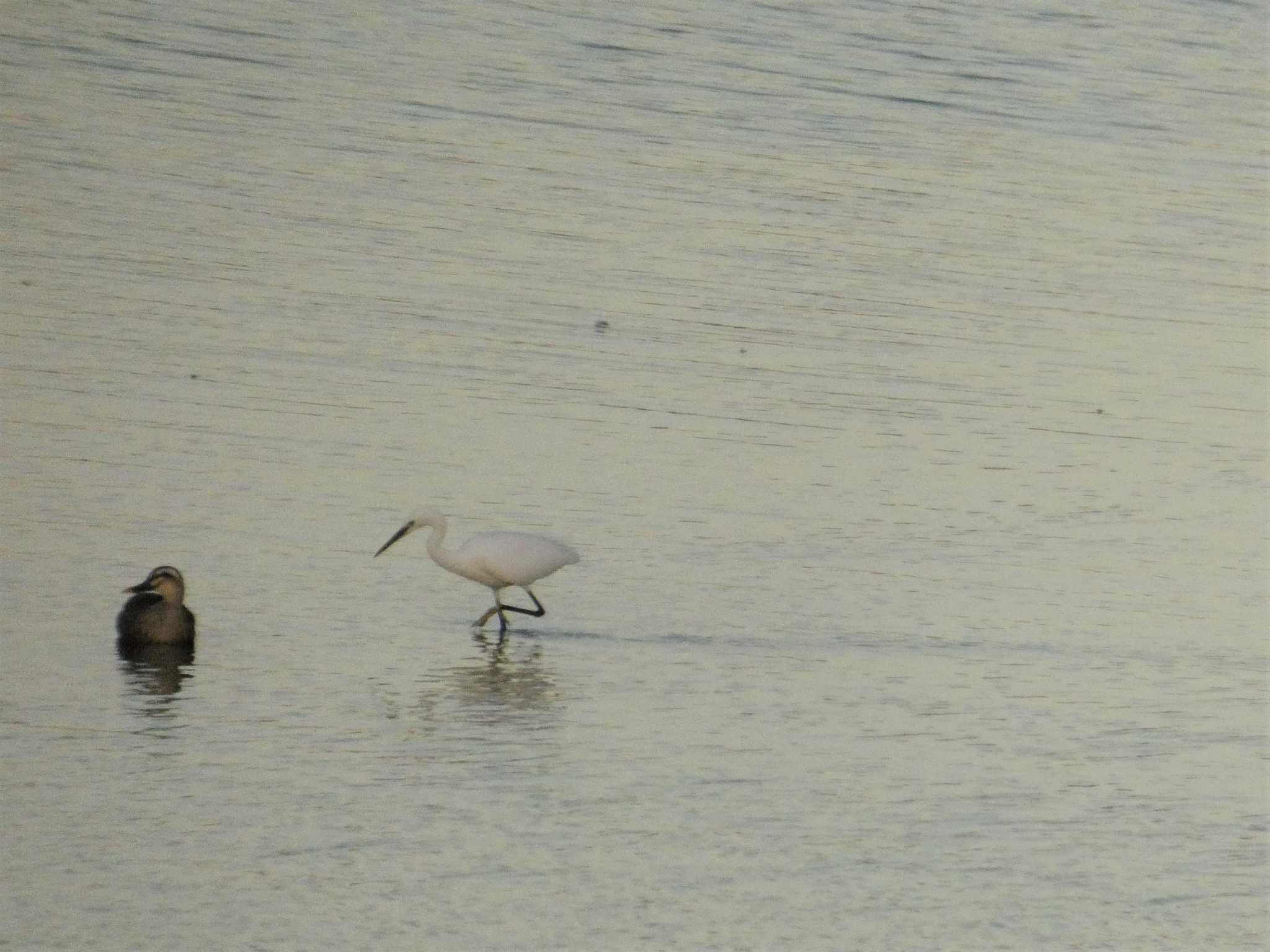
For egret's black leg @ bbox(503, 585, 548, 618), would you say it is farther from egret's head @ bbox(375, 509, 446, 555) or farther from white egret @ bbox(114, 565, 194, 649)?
white egret @ bbox(114, 565, 194, 649)

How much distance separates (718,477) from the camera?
1059cm

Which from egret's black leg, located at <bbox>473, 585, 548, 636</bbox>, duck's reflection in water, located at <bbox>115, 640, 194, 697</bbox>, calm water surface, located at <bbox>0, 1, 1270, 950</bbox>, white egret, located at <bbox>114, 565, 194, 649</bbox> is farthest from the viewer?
egret's black leg, located at <bbox>473, 585, 548, 636</bbox>

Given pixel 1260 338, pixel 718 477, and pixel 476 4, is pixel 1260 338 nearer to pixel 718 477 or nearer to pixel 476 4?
pixel 718 477

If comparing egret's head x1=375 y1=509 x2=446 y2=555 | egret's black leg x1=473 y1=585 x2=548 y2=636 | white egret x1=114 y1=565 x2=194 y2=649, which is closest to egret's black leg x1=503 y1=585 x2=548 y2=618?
egret's black leg x1=473 y1=585 x2=548 y2=636

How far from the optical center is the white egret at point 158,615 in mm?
7969

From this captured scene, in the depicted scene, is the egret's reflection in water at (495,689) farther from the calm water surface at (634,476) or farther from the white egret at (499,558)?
the white egret at (499,558)

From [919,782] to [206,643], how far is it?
254 centimetres

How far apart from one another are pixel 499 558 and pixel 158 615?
1469 mm

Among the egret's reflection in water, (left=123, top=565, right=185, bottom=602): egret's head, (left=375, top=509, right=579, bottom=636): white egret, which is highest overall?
(left=375, top=509, right=579, bottom=636): white egret

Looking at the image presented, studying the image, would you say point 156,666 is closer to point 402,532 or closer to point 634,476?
point 402,532

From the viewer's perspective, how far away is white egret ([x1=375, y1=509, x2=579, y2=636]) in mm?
9023

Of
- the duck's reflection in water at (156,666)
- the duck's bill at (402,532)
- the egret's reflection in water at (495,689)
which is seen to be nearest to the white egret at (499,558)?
the duck's bill at (402,532)

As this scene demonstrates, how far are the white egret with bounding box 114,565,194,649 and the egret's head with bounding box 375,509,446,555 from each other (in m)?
1.16

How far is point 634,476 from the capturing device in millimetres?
10484
